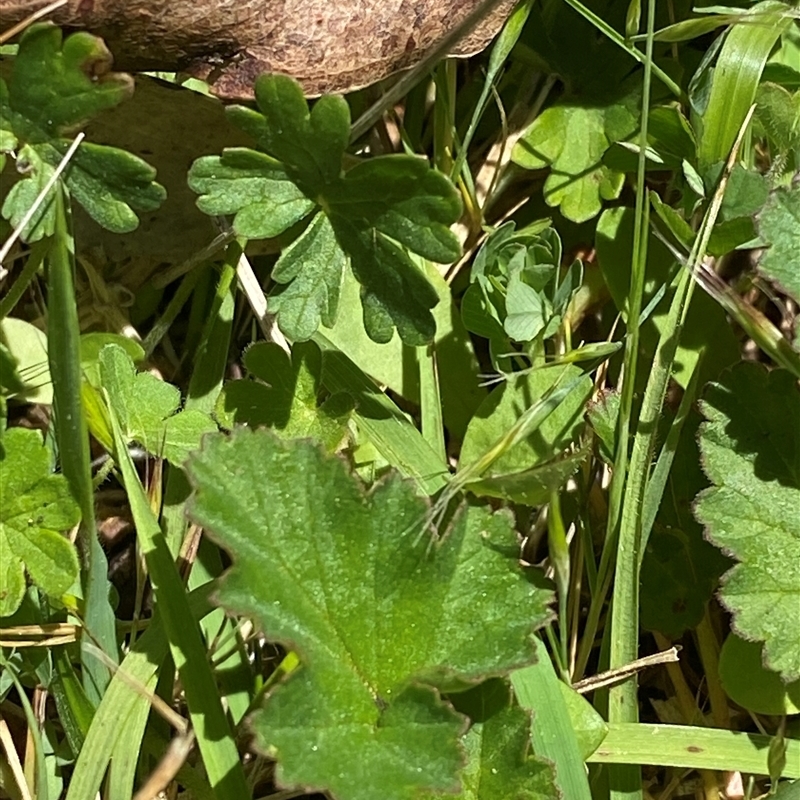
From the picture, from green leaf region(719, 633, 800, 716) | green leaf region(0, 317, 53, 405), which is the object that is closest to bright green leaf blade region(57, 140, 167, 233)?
green leaf region(0, 317, 53, 405)

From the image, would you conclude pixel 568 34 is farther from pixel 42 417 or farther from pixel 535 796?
pixel 535 796

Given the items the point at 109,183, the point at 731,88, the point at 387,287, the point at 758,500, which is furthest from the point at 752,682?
the point at 109,183

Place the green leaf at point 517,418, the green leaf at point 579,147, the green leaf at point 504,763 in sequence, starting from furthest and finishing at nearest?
the green leaf at point 579,147
the green leaf at point 517,418
the green leaf at point 504,763

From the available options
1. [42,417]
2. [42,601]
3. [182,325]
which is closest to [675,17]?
[182,325]

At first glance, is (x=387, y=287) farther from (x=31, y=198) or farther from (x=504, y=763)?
(x=504, y=763)

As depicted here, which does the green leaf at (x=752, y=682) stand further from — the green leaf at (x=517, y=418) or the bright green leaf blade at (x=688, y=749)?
the green leaf at (x=517, y=418)

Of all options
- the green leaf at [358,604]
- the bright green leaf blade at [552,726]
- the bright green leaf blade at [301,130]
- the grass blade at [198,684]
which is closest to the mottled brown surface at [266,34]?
the bright green leaf blade at [301,130]
